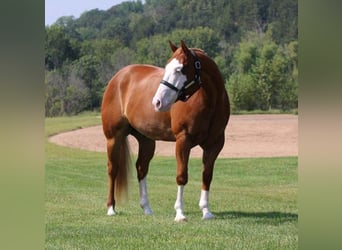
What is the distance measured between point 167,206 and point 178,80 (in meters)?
1.07

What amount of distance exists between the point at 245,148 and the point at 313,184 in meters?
3.21

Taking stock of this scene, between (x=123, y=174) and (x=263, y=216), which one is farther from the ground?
(x=123, y=174)

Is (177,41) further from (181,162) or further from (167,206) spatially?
(167,206)

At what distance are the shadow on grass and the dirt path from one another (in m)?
0.59

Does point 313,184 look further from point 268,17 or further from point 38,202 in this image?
point 268,17

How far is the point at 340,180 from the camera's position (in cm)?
71

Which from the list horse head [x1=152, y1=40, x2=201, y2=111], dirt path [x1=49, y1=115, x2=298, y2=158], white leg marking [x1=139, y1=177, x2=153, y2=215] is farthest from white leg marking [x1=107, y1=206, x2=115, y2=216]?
horse head [x1=152, y1=40, x2=201, y2=111]

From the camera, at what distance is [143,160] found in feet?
11.3

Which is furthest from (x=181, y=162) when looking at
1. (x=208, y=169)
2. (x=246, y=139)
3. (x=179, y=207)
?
(x=246, y=139)

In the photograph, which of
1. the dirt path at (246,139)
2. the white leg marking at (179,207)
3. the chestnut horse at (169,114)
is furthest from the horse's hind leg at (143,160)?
the white leg marking at (179,207)

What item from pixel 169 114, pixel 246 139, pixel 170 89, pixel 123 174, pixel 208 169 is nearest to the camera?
pixel 170 89

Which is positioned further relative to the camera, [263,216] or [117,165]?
[117,165]

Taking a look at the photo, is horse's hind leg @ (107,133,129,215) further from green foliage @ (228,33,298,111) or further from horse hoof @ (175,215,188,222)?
green foliage @ (228,33,298,111)

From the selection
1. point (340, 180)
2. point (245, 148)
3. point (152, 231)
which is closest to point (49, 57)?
point (152, 231)
